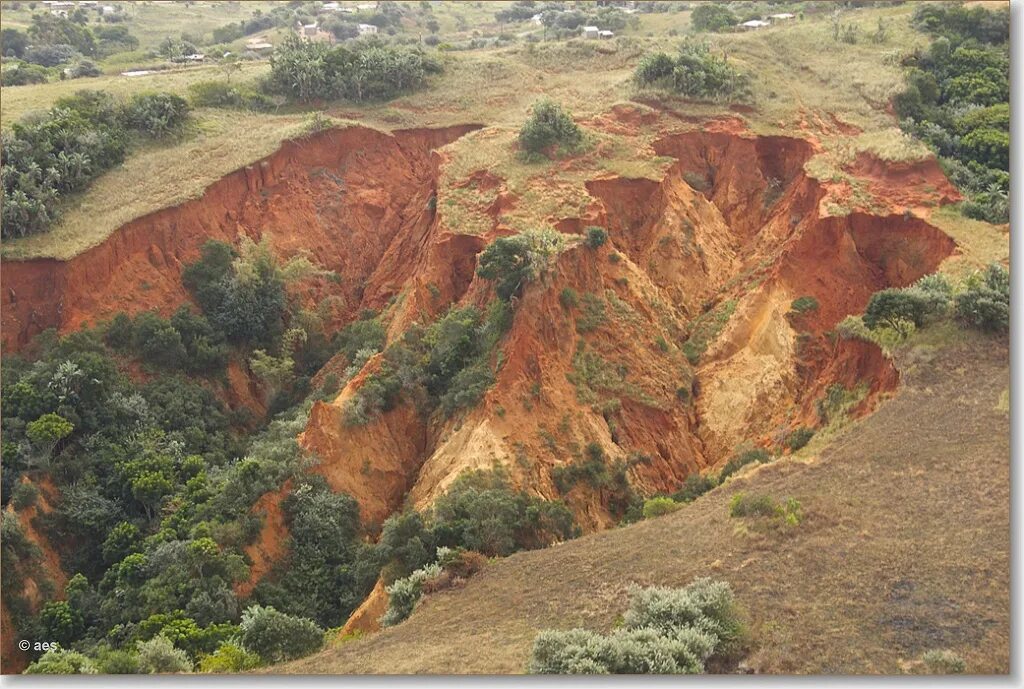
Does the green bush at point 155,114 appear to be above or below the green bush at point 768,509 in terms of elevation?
above

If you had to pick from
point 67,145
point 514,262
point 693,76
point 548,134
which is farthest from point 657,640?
point 67,145

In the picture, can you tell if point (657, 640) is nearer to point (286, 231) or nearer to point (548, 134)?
point (548, 134)

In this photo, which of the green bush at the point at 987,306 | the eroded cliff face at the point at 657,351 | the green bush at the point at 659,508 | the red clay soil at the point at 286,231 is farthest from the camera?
the red clay soil at the point at 286,231

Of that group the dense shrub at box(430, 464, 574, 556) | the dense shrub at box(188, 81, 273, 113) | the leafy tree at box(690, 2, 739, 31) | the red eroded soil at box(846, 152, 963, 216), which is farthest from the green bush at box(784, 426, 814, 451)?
the leafy tree at box(690, 2, 739, 31)

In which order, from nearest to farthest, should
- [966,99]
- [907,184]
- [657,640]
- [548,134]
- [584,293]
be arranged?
[657,640] < [584,293] < [907,184] < [548,134] < [966,99]

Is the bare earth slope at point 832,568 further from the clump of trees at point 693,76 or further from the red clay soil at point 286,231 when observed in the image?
the clump of trees at point 693,76

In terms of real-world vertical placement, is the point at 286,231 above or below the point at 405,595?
above

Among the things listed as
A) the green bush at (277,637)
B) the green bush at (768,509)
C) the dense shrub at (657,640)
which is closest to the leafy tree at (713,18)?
the green bush at (768,509)

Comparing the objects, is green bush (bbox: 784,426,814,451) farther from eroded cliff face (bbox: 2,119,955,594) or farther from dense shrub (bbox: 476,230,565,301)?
dense shrub (bbox: 476,230,565,301)
